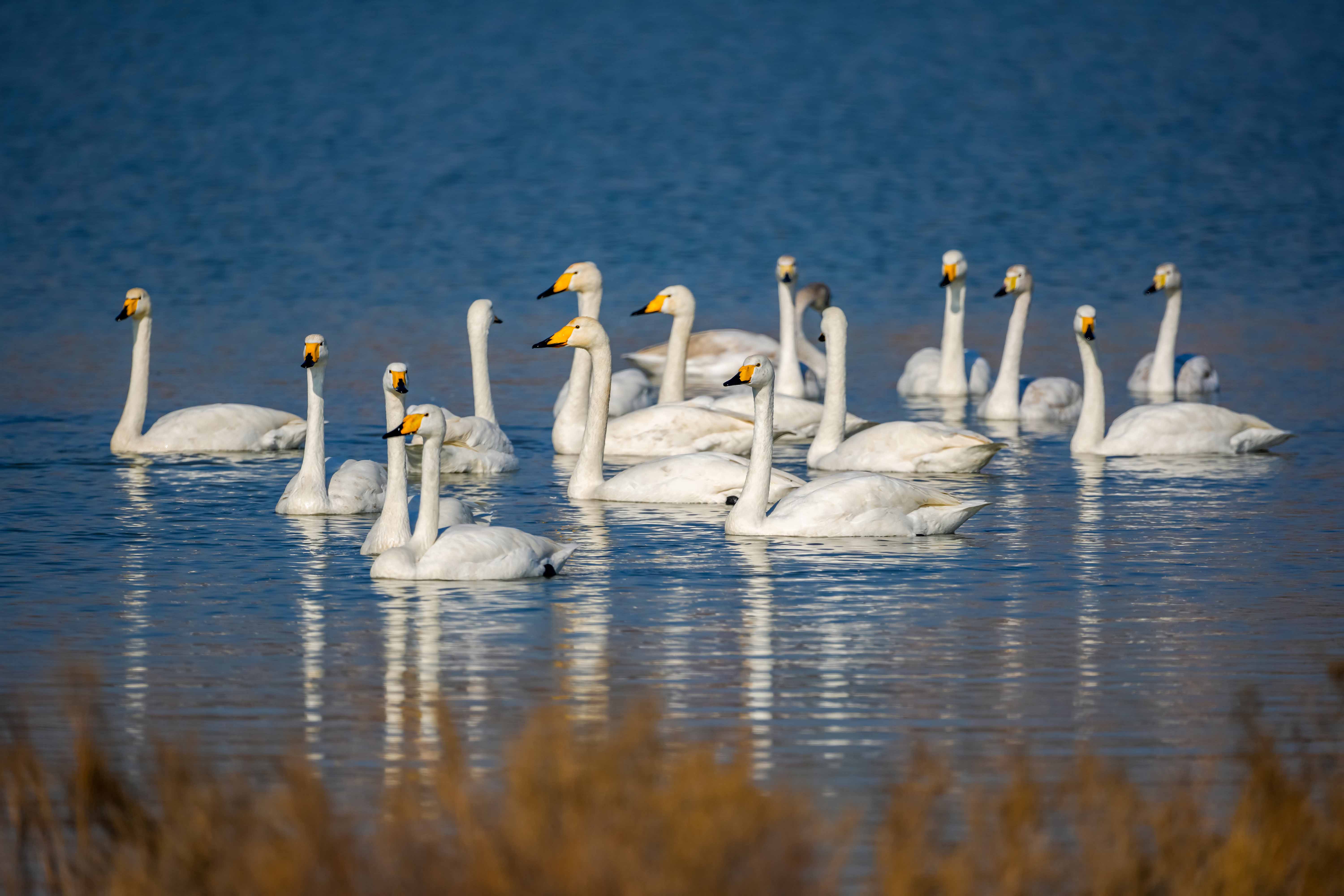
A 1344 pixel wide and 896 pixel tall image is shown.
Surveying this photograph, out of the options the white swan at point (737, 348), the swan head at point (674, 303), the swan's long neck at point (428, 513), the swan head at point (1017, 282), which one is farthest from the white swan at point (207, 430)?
the swan head at point (1017, 282)

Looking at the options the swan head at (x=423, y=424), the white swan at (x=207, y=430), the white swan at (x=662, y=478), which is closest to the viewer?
the swan head at (x=423, y=424)

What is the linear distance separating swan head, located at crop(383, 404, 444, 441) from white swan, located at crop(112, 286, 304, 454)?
5317mm

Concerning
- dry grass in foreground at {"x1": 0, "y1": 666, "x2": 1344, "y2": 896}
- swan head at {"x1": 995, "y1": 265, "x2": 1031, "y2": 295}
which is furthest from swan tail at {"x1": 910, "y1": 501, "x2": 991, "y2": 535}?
swan head at {"x1": 995, "y1": 265, "x2": 1031, "y2": 295}

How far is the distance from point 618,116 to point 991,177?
503 inches

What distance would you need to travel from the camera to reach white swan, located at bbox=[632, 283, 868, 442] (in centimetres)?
1820

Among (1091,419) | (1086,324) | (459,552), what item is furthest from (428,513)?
(1086,324)

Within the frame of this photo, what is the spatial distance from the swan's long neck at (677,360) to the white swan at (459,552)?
7.10m

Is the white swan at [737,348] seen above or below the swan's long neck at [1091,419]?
above

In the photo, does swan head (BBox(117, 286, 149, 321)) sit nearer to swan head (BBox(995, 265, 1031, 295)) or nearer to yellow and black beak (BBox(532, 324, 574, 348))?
yellow and black beak (BBox(532, 324, 574, 348))

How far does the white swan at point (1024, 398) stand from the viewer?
1984 centimetres

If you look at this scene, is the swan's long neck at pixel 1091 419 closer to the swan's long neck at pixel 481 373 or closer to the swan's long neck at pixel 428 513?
the swan's long neck at pixel 481 373

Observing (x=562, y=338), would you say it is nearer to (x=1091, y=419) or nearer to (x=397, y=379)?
(x=397, y=379)

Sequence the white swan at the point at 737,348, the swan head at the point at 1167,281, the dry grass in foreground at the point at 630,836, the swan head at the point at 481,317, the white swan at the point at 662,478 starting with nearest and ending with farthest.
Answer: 1. the dry grass in foreground at the point at 630,836
2. the white swan at the point at 662,478
3. the swan head at the point at 481,317
4. the white swan at the point at 737,348
5. the swan head at the point at 1167,281

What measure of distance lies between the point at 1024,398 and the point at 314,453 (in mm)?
8331
